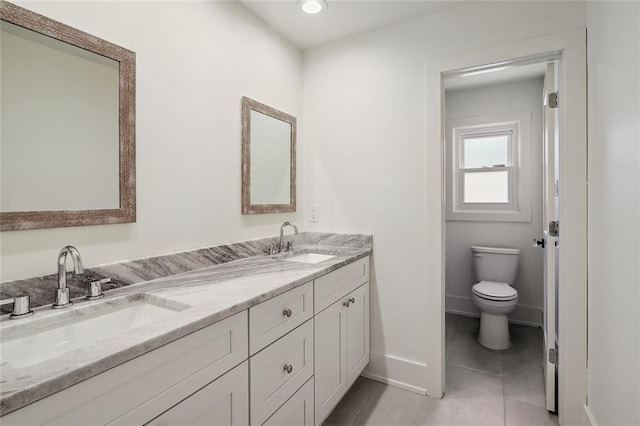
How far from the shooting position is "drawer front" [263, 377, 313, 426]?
127 cm

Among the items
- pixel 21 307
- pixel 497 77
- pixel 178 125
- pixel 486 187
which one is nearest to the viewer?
pixel 21 307

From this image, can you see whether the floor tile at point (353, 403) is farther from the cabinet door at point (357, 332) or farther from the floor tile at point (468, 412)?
the floor tile at point (468, 412)

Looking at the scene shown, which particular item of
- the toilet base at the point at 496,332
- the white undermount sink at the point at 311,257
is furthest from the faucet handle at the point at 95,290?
the toilet base at the point at 496,332

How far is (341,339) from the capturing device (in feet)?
5.87

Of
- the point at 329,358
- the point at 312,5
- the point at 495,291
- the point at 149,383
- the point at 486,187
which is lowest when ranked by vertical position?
the point at 329,358

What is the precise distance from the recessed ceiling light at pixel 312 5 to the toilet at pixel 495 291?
7.91ft

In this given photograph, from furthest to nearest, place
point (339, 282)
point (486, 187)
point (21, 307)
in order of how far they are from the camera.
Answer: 1. point (486, 187)
2. point (339, 282)
3. point (21, 307)

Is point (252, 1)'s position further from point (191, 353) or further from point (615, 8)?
point (191, 353)

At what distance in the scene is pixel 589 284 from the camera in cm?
162

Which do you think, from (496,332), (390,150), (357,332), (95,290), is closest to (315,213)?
(390,150)

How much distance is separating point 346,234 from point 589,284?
139 centimetres

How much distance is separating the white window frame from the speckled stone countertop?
71.3 inches

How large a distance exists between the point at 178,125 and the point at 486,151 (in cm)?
293

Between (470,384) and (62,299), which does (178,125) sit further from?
(470,384)
